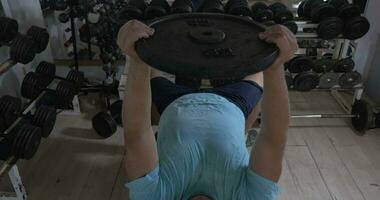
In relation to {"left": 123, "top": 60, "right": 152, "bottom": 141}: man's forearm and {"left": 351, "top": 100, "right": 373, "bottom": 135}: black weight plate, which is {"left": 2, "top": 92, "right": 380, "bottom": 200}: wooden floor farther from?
{"left": 123, "top": 60, "right": 152, "bottom": 141}: man's forearm

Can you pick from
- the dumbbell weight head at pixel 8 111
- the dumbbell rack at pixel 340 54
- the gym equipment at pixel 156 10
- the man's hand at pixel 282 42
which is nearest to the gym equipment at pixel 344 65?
the dumbbell rack at pixel 340 54

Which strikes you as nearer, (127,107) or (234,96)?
(127,107)

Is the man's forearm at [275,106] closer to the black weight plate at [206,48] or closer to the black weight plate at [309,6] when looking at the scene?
the black weight plate at [206,48]

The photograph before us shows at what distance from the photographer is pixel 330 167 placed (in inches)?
78.5

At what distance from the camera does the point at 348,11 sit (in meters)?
2.08

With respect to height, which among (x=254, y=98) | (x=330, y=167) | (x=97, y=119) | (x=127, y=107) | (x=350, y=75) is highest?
(x=127, y=107)

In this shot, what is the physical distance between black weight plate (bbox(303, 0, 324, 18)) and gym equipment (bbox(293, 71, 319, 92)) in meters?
0.43

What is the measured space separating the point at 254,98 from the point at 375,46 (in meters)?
1.54

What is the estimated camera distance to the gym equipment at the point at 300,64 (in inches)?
84.7

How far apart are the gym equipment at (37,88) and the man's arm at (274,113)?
1.47m

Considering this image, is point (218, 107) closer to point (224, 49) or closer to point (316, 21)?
point (224, 49)

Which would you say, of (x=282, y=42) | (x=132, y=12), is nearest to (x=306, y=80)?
(x=132, y=12)

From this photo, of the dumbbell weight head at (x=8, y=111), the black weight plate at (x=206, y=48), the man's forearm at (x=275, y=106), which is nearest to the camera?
the black weight plate at (x=206, y=48)

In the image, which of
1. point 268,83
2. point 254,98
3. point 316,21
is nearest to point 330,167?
point 254,98
